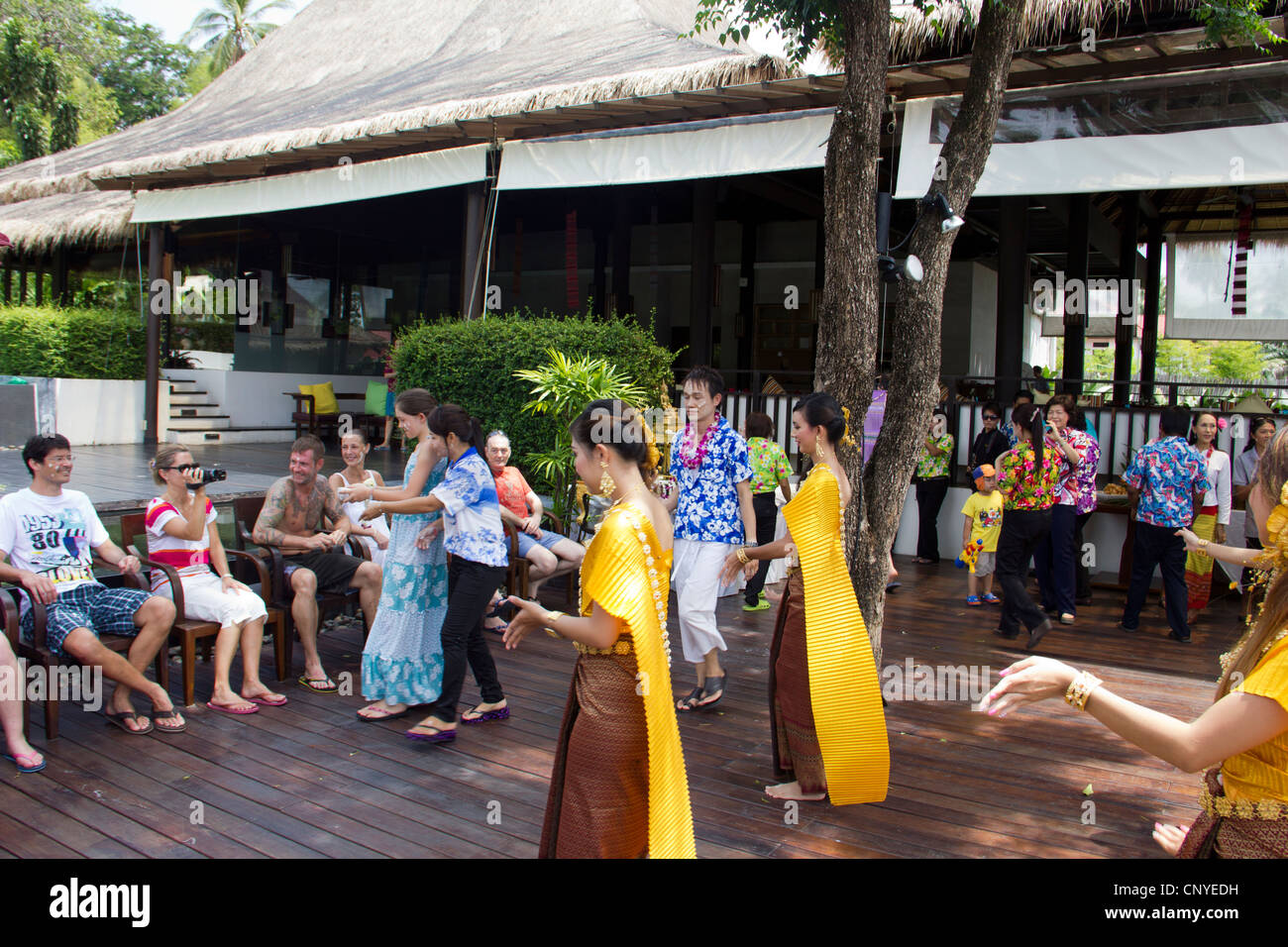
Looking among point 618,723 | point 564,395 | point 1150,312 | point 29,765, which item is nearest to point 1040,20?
point 564,395

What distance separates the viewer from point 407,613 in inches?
181

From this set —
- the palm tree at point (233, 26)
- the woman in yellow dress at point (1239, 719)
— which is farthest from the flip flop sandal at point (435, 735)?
the palm tree at point (233, 26)

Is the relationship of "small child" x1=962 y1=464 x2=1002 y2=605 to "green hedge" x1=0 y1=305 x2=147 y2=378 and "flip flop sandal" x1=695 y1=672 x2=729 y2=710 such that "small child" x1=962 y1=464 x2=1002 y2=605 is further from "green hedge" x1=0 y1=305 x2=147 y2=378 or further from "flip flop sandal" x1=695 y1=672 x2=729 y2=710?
"green hedge" x1=0 y1=305 x2=147 y2=378

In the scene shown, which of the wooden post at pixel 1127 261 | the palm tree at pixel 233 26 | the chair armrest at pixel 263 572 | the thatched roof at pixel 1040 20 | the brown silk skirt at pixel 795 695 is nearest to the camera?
the brown silk skirt at pixel 795 695

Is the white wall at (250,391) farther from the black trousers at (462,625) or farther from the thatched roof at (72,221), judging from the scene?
the black trousers at (462,625)

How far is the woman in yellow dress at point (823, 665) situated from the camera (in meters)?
3.58

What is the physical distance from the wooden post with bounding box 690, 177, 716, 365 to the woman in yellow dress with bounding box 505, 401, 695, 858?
733 centimetres

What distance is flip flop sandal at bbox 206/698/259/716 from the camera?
454 cm

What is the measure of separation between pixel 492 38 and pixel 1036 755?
13.4 meters

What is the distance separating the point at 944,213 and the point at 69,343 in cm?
1271

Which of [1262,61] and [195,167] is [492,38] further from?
[1262,61]

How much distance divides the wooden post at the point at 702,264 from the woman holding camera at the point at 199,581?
6.00m

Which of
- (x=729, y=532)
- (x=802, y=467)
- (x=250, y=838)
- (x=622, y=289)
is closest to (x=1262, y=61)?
(x=802, y=467)
